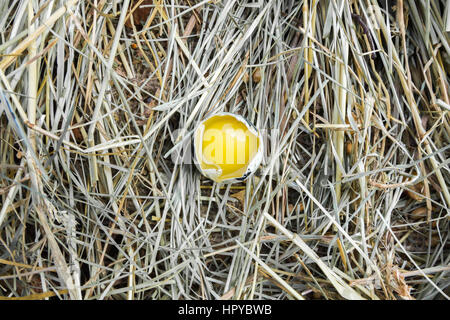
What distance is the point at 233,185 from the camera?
3.40ft

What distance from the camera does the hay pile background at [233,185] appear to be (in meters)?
0.94

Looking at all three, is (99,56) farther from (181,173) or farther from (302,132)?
(302,132)

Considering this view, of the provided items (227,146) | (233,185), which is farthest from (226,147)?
(233,185)

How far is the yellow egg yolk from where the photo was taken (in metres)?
0.95

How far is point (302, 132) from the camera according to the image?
3.45 feet

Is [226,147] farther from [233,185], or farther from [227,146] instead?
[233,185]

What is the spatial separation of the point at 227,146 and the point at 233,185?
5.3 inches

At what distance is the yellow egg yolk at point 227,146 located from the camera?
0.95 metres

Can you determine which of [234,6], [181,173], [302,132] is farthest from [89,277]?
[234,6]

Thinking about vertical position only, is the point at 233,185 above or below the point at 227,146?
below

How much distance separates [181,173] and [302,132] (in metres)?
0.36

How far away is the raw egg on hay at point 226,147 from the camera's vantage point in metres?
0.95

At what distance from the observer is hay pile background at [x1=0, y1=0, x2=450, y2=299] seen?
3.08 ft

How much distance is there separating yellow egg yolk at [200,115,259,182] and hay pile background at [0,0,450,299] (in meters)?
0.06
